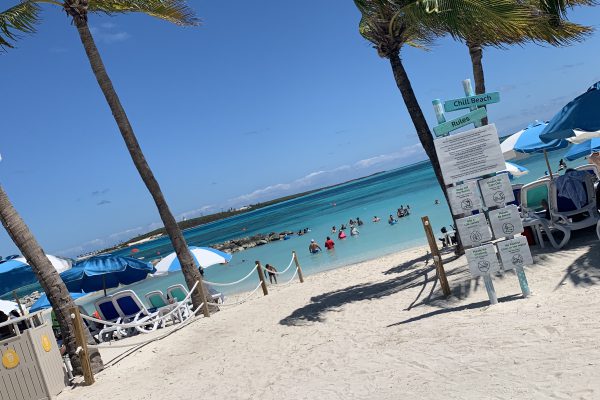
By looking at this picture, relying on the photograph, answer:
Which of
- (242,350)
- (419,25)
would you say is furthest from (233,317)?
(419,25)

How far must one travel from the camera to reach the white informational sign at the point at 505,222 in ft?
20.4

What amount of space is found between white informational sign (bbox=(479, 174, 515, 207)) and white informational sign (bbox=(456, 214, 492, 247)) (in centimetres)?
21

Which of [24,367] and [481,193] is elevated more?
[481,193]

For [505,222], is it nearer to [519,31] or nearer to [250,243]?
[519,31]

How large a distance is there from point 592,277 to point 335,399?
3458 millimetres

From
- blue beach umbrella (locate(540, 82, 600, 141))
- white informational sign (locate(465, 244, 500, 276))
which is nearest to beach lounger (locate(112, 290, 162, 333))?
white informational sign (locate(465, 244, 500, 276))

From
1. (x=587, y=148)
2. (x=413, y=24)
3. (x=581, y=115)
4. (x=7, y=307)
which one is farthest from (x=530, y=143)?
(x=7, y=307)

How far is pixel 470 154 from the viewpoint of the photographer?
636cm

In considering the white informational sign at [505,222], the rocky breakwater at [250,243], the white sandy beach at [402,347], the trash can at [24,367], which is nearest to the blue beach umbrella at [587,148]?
the white sandy beach at [402,347]

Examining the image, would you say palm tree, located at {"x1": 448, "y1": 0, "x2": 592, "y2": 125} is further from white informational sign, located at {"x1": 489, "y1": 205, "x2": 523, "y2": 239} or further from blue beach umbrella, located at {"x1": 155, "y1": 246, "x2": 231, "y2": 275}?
blue beach umbrella, located at {"x1": 155, "y1": 246, "x2": 231, "y2": 275}

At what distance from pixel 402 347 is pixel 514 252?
71.6 inches

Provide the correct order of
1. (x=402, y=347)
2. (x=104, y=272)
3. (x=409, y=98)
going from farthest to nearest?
(x=104, y=272) → (x=409, y=98) → (x=402, y=347)

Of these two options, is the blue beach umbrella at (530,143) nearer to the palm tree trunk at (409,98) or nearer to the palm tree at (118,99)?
the palm tree trunk at (409,98)

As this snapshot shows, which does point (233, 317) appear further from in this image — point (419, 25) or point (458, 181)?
point (419, 25)
